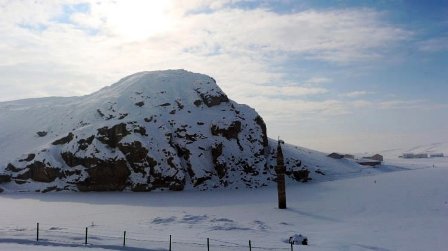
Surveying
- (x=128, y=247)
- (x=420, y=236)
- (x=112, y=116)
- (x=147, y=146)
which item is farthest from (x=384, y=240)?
(x=112, y=116)

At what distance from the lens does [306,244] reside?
99.7ft

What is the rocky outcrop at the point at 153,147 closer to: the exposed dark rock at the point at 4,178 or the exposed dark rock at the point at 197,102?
the exposed dark rock at the point at 4,178

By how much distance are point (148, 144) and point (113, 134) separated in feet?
21.8

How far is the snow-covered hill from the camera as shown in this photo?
6981cm

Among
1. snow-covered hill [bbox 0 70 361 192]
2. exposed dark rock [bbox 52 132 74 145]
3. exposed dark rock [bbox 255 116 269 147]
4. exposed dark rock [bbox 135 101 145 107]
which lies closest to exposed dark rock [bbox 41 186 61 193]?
snow-covered hill [bbox 0 70 361 192]

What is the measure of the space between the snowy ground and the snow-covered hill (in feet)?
18.0

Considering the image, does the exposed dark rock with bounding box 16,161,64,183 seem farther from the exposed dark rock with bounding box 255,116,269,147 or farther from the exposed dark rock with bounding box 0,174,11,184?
the exposed dark rock with bounding box 255,116,269,147

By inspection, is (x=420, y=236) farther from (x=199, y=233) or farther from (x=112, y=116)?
(x=112, y=116)

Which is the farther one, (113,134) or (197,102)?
(197,102)

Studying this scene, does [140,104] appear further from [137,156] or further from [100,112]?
[137,156]

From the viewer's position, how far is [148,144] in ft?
238

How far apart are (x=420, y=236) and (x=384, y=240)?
135 inches

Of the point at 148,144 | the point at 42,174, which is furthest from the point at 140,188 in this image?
the point at 42,174

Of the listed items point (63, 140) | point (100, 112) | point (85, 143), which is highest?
point (100, 112)
